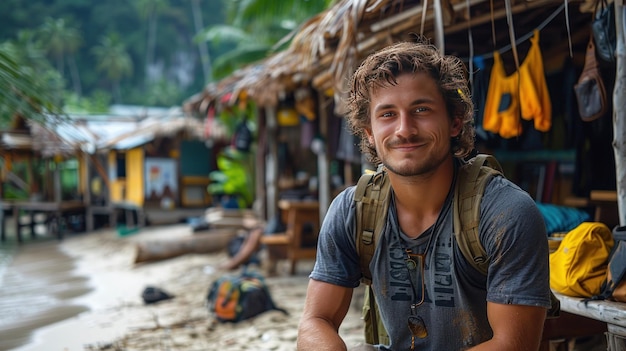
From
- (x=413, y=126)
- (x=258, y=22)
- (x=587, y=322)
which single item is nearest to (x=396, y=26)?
(x=413, y=126)

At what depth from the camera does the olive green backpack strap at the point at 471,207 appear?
1813 mm

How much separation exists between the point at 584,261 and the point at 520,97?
1.76 metres

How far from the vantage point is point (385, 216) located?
2047 mm

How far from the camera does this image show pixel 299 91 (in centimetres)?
740

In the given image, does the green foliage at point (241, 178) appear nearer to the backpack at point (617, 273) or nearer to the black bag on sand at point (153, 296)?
the black bag on sand at point (153, 296)

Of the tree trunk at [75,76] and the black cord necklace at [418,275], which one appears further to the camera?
the tree trunk at [75,76]

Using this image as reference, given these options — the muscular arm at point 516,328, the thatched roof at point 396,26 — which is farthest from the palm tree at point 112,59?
the muscular arm at point 516,328

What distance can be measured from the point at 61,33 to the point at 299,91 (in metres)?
39.2

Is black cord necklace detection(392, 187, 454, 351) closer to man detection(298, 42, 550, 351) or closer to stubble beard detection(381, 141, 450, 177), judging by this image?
man detection(298, 42, 550, 351)

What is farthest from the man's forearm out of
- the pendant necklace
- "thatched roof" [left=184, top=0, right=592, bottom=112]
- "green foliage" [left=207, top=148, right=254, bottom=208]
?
"green foliage" [left=207, top=148, right=254, bottom=208]

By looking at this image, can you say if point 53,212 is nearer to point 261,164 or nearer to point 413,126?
point 261,164

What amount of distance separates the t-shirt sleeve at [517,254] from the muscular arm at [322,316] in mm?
579

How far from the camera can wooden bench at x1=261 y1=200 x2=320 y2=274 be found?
287 inches

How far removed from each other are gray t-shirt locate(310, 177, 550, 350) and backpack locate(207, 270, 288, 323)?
10.9ft
